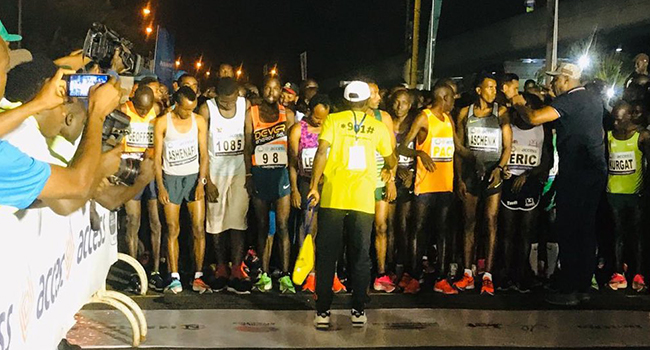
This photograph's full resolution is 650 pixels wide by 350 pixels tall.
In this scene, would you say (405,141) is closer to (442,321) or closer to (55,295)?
(442,321)

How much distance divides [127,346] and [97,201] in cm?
170

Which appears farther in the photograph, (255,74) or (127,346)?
(255,74)

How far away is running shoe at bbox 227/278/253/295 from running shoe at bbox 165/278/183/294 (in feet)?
1.61

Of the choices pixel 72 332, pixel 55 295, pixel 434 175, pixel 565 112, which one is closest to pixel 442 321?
pixel 434 175

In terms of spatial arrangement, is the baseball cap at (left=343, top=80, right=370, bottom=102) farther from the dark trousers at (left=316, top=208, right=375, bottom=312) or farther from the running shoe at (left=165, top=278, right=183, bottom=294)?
the running shoe at (left=165, top=278, right=183, bottom=294)

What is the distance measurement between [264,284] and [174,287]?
898 millimetres

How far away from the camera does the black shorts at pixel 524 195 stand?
7773 mm

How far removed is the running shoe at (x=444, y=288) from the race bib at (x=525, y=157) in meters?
1.38

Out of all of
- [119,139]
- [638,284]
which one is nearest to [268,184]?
[119,139]

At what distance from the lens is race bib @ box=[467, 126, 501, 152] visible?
7730 mm

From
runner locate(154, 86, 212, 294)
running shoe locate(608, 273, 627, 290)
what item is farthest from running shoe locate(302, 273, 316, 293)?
running shoe locate(608, 273, 627, 290)

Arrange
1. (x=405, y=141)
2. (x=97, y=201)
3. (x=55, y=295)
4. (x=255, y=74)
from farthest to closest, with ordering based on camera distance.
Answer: (x=255, y=74)
(x=405, y=141)
(x=97, y=201)
(x=55, y=295)

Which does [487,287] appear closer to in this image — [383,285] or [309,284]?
[383,285]

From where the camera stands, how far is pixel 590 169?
721 cm
